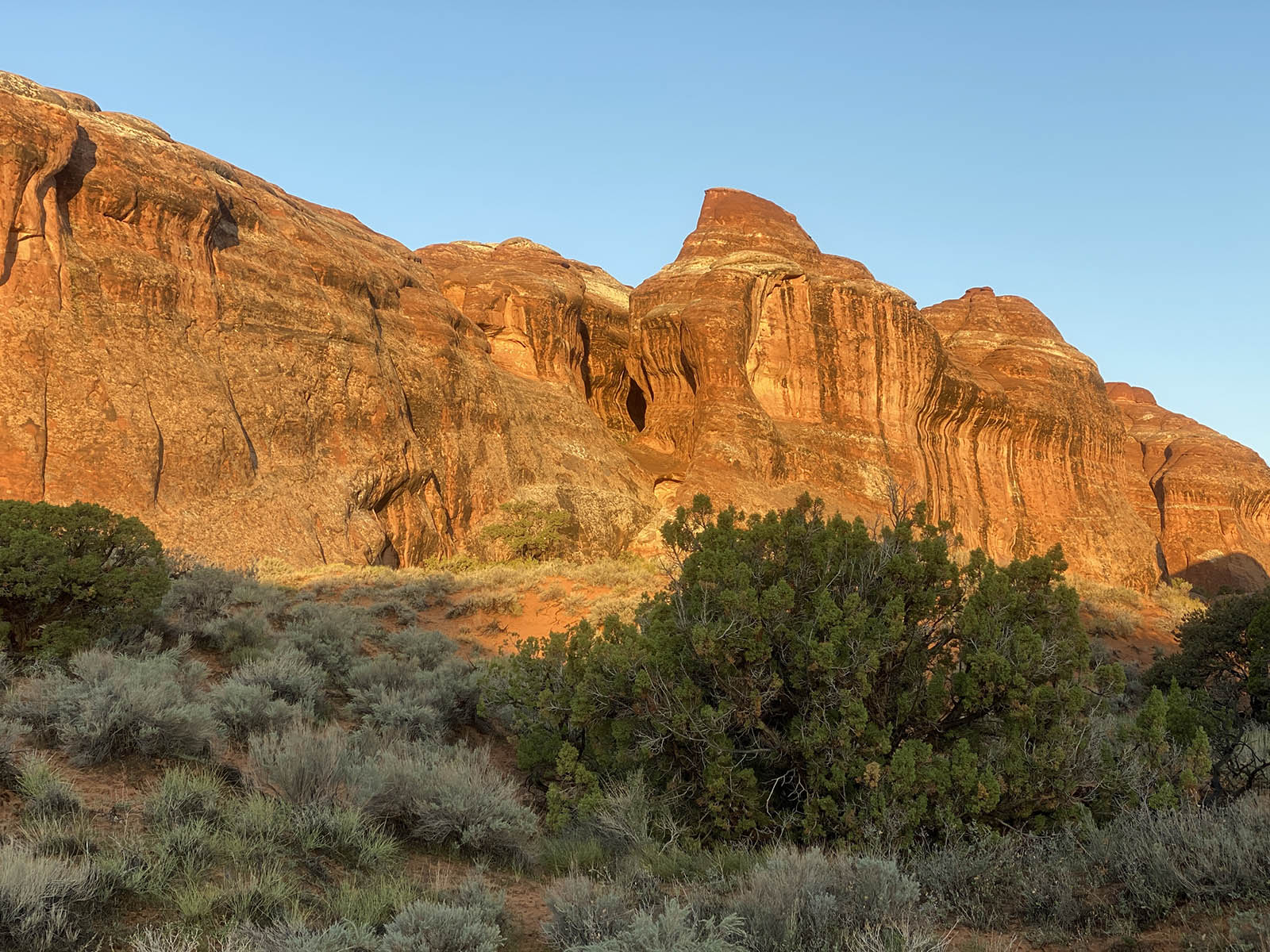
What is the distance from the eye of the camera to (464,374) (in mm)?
34125

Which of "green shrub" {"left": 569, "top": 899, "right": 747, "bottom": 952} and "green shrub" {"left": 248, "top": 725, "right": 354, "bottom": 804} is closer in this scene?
"green shrub" {"left": 569, "top": 899, "right": 747, "bottom": 952}

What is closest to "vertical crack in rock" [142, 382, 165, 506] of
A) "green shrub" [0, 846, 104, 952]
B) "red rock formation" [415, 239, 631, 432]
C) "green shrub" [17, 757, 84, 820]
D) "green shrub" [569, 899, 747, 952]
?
"red rock formation" [415, 239, 631, 432]

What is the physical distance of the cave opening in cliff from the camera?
46406mm

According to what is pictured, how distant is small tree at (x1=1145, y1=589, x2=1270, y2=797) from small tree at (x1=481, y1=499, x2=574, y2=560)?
19.9m

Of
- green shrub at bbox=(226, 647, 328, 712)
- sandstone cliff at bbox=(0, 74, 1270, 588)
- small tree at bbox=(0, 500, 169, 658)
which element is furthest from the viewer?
sandstone cliff at bbox=(0, 74, 1270, 588)

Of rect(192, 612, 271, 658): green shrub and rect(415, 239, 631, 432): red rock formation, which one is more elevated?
rect(415, 239, 631, 432): red rock formation

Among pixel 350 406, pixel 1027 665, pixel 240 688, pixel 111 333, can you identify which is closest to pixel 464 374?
pixel 350 406

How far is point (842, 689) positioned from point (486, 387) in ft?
99.6

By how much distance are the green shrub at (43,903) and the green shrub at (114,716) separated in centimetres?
231

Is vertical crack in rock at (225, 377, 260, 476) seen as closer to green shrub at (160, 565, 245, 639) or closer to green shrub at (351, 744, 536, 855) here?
green shrub at (160, 565, 245, 639)

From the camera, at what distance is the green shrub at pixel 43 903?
3312 millimetres

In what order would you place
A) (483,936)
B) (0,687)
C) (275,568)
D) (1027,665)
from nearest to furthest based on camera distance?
(483,936)
(1027,665)
(0,687)
(275,568)

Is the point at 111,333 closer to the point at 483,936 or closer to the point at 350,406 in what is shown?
the point at 350,406

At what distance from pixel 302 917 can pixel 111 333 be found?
24.2 meters
